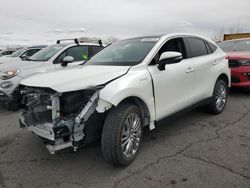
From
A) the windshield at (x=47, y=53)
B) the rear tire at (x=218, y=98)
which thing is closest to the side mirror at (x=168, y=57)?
the rear tire at (x=218, y=98)

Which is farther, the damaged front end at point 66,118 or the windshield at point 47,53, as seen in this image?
the windshield at point 47,53

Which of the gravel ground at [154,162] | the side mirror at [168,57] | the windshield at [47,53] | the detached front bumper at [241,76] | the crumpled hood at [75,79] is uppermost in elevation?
the side mirror at [168,57]

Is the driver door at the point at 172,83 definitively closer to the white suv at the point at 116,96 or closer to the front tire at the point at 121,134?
the white suv at the point at 116,96

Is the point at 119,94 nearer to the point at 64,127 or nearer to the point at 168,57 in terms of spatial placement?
the point at 64,127

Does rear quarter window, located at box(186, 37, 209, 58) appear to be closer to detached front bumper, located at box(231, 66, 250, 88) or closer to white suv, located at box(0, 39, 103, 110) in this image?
detached front bumper, located at box(231, 66, 250, 88)

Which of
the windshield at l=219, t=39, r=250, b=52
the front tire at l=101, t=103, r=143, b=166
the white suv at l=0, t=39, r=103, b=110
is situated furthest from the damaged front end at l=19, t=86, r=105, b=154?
the windshield at l=219, t=39, r=250, b=52

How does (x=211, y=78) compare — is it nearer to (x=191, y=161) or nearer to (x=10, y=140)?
(x=191, y=161)

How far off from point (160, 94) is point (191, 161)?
984 mm

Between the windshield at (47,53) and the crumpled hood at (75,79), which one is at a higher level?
the crumpled hood at (75,79)

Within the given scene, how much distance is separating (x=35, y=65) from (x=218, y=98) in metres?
4.39

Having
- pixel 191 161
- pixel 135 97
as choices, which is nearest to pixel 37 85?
pixel 135 97

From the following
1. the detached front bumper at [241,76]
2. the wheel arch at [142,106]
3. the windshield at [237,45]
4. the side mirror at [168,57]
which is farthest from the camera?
the windshield at [237,45]

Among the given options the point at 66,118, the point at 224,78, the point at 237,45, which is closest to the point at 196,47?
the point at 224,78

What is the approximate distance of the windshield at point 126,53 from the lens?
361cm
